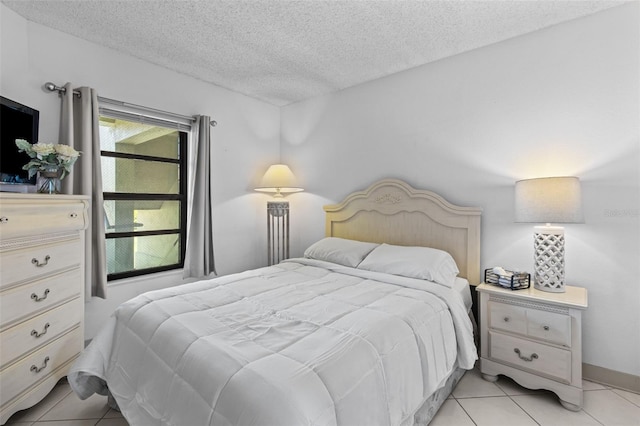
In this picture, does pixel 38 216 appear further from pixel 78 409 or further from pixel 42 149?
pixel 78 409

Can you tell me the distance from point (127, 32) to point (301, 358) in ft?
8.70

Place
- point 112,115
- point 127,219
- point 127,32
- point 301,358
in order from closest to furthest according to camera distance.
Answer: point 301,358 → point 127,32 → point 112,115 → point 127,219

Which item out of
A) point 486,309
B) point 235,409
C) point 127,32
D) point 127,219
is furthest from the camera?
point 127,219

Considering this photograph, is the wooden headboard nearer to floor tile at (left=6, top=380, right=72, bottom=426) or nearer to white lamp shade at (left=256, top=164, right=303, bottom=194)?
white lamp shade at (left=256, top=164, right=303, bottom=194)

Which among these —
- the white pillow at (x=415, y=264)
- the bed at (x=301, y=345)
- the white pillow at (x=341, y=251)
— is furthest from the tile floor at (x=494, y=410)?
the white pillow at (x=341, y=251)

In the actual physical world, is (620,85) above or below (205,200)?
above

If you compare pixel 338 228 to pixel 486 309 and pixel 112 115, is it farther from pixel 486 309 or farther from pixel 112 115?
pixel 112 115

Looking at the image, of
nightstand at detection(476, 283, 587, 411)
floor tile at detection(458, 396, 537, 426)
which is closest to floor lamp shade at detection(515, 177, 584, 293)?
nightstand at detection(476, 283, 587, 411)

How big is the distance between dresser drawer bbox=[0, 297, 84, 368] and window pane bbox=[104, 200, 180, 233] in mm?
913

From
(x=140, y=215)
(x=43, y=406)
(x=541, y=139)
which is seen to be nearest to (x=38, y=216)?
(x=43, y=406)

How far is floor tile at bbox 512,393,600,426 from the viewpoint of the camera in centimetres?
170

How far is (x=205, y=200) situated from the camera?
122 inches

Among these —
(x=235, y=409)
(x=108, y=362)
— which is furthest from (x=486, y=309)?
(x=108, y=362)

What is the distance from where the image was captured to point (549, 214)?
1.89 m
